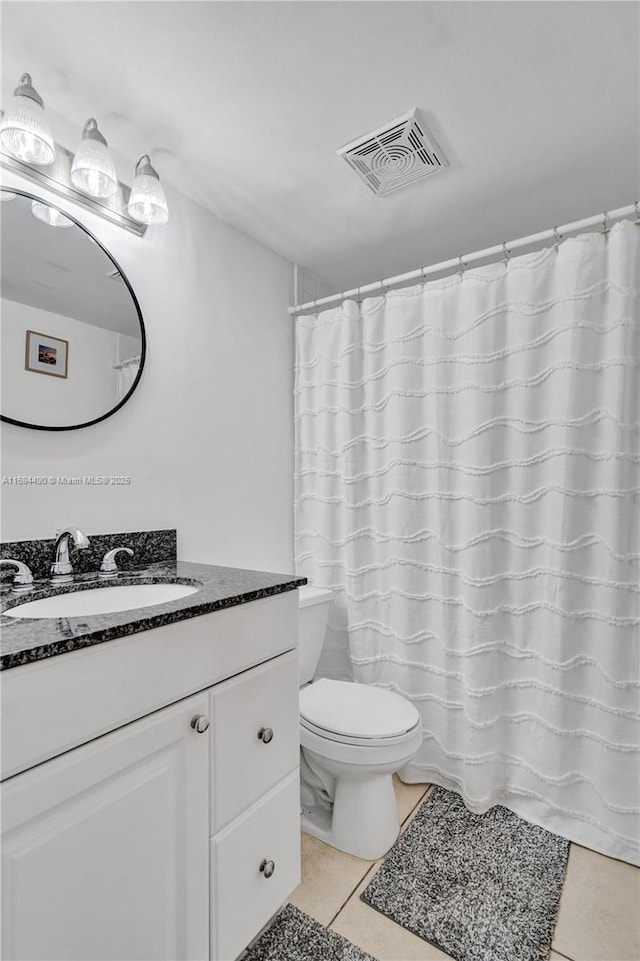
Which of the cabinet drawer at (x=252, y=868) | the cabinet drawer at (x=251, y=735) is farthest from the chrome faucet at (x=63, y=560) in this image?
the cabinet drawer at (x=252, y=868)

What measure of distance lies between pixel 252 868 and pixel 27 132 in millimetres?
1859

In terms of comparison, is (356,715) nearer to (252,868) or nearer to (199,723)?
(252,868)

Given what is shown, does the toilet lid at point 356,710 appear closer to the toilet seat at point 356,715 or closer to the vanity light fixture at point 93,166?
the toilet seat at point 356,715

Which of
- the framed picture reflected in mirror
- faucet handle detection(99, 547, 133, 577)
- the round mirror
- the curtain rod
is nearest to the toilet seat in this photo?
faucet handle detection(99, 547, 133, 577)

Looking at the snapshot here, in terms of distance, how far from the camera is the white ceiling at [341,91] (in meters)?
1.11

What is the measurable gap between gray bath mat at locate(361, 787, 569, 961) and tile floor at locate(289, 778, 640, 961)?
0.03 m

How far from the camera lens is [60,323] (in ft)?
4.44

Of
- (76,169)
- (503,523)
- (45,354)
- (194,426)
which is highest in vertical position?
(76,169)

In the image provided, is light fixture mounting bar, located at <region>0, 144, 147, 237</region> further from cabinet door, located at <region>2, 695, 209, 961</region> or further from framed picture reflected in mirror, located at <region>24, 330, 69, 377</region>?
cabinet door, located at <region>2, 695, 209, 961</region>

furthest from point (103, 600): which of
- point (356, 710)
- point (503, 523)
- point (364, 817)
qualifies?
point (503, 523)

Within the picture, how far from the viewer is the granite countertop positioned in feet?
2.44

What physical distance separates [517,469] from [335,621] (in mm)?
1008

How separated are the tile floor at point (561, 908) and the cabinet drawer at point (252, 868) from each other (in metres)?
0.15

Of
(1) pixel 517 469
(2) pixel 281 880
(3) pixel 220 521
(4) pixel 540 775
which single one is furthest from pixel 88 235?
(4) pixel 540 775
